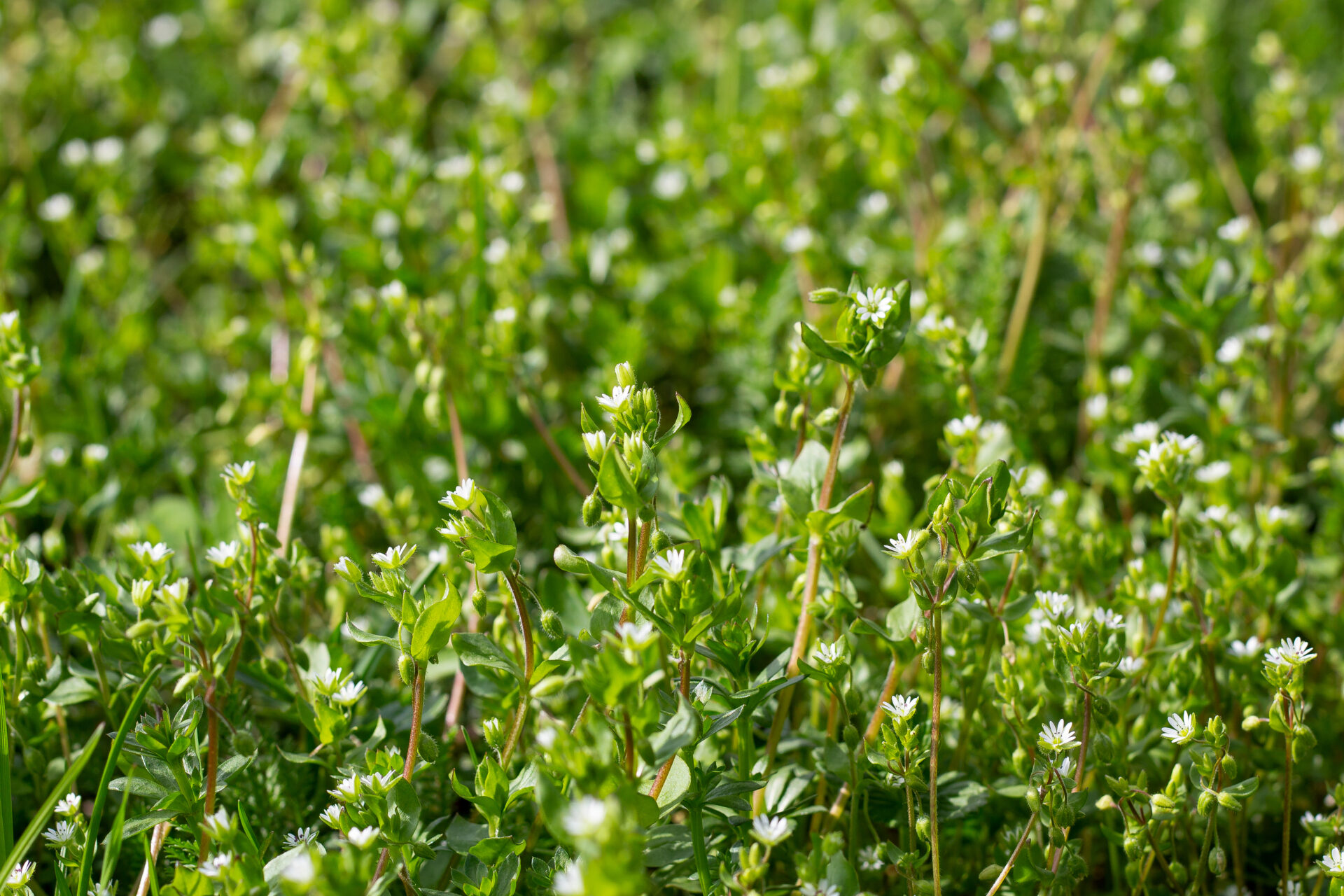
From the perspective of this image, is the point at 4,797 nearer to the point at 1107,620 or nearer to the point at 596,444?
the point at 596,444

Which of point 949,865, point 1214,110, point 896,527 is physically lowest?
point 949,865

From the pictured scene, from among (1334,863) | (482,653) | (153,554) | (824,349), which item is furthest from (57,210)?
(1334,863)

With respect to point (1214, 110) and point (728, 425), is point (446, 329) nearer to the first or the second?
point (728, 425)

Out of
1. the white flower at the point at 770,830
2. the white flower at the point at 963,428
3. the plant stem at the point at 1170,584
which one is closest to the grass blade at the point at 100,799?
the white flower at the point at 770,830

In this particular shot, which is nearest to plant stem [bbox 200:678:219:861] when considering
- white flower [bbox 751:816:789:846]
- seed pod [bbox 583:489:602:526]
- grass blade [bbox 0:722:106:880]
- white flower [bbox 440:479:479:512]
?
grass blade [bbox 0:722:106:880]

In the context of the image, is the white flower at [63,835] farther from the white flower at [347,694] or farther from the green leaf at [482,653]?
the green leaf at [482,653]

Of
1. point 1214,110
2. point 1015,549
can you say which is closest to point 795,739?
point 1015,549
